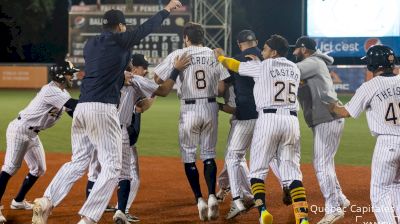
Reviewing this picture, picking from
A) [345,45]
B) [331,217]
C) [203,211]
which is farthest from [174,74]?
[345,45]

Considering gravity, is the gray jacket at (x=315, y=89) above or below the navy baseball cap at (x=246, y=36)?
below

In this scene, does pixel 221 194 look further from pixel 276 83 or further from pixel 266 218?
pixel 276 83

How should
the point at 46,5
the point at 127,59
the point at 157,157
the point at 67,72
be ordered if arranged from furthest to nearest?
the point at 46,5
the point at 157,157
the point at 67,72
the point at 127,59

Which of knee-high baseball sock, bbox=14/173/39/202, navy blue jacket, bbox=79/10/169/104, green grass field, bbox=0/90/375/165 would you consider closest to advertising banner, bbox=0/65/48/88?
green grass field, bbox=0/90/375/165

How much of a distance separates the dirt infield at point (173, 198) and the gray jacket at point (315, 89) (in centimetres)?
105

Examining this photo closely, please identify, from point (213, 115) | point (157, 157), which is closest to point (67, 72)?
point (213, 115)

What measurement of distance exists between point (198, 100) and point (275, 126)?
1183 mm

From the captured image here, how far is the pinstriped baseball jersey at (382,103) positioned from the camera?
543 centimetres

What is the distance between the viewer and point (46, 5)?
37.1 meters

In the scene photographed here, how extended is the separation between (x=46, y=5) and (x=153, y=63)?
11.6 m

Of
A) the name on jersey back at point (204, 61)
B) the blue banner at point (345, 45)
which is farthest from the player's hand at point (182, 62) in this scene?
the blue banner at point (345, 45)

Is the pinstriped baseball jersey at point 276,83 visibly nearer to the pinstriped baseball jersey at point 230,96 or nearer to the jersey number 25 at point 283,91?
the jersey number 25 at point 283,91

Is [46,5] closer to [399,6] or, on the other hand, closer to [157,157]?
[399,6]

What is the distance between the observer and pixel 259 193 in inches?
245
